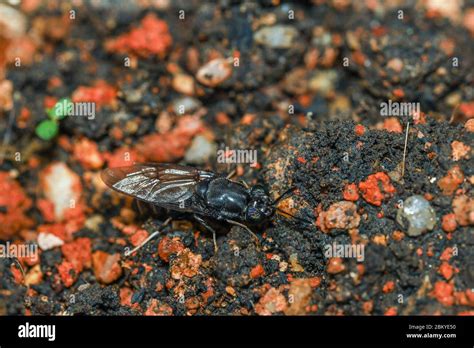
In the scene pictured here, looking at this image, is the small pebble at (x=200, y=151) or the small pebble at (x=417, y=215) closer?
the small pebble at (x=417, y=215)

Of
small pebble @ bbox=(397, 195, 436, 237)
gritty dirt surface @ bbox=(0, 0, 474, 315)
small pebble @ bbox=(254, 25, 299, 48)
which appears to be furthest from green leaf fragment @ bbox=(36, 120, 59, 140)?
small pebble @ bbox=(397, 195, 436, 237)

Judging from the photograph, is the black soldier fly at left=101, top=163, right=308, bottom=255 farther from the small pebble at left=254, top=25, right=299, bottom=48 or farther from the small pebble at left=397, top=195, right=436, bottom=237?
the small pebble at left=254, top=25, right=299, bottom=48

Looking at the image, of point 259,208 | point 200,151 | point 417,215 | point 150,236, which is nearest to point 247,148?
point 200,151

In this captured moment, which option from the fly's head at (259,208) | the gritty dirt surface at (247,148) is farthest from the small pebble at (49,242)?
the fly's head at (259,208)

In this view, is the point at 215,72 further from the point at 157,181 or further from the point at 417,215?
the point at 417,215

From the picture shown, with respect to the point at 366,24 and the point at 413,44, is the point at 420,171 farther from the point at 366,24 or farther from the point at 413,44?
the point at 366,24

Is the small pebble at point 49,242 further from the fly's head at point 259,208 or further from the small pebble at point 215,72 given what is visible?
the small pebble at point 215,72
